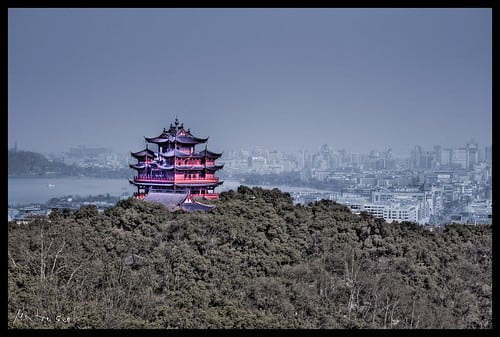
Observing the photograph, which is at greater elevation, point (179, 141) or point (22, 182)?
point (179, 141)

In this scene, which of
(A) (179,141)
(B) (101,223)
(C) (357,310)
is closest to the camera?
(C) (357,310)

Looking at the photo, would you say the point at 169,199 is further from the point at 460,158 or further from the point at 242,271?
the point at 460,158

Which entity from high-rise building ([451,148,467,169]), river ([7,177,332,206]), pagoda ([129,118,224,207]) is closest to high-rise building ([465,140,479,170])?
high-rise building ([451,148,467,169])

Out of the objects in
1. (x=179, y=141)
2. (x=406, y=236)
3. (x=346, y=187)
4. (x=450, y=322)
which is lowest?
(x=450, y=322)

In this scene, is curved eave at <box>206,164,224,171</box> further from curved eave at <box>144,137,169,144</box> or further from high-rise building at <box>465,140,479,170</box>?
high-rise building at <box>465,140,479,170</box>

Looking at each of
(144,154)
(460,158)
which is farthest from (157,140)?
(460,158)

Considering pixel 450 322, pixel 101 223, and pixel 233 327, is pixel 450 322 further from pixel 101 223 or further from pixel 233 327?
pixel 101 223
